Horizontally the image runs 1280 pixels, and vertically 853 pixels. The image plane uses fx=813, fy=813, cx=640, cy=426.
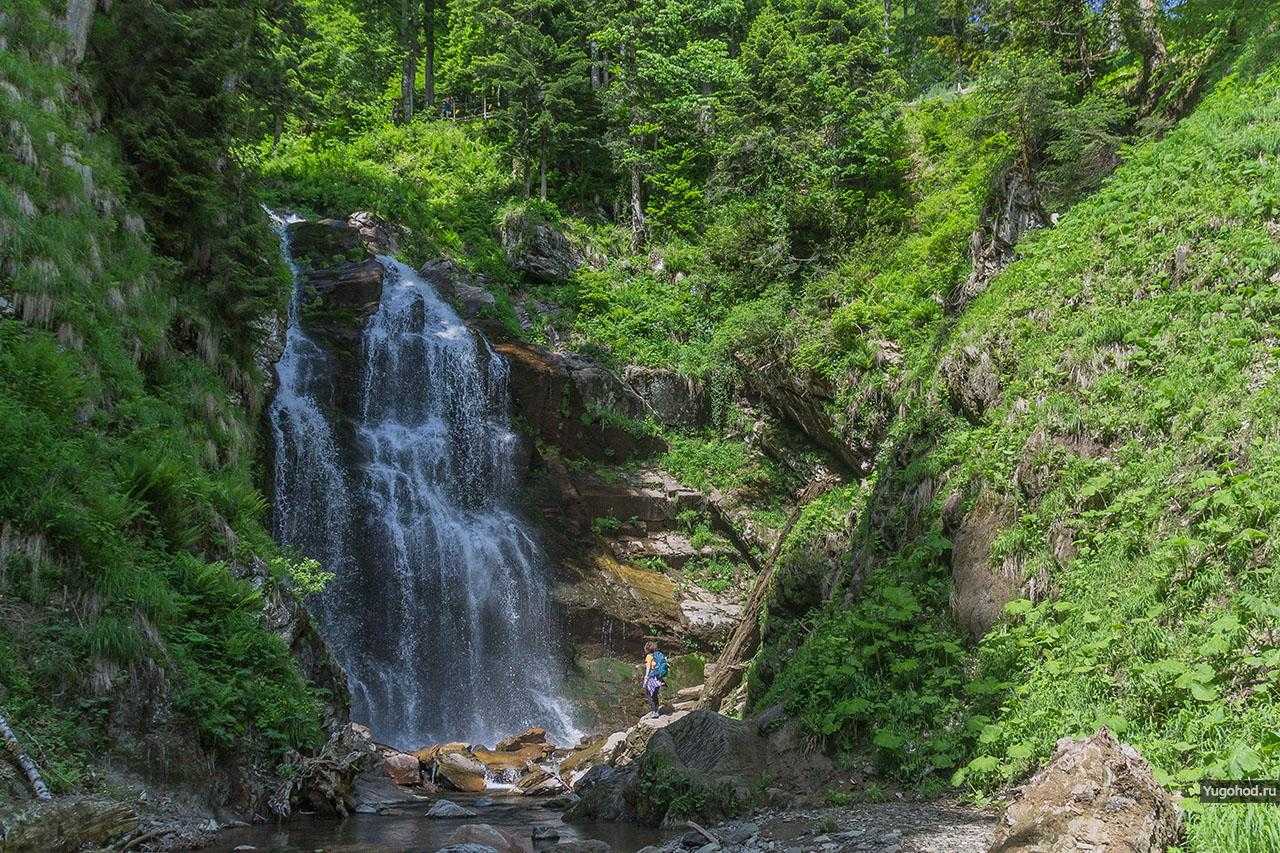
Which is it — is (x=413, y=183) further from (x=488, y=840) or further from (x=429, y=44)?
(x=488, y=840)

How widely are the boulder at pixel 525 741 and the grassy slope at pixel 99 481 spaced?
5.70 meters

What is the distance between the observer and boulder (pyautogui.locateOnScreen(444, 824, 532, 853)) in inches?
321

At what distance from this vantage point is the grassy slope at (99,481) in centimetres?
766

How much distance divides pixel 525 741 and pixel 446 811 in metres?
5.91

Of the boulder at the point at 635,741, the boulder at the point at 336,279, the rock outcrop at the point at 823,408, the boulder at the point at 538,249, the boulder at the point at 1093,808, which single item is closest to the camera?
the boulder at the point at 1093,808

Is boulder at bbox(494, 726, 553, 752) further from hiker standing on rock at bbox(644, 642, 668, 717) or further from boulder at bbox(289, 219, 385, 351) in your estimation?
boulder at bbox(289, 219, 385, 351)

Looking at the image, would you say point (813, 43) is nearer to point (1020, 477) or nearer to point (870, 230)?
point (870, 230)

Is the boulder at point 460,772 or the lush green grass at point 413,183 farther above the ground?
the lush green grass at point 413,183

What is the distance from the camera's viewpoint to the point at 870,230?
24562mm

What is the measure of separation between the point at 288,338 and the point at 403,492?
5794mm

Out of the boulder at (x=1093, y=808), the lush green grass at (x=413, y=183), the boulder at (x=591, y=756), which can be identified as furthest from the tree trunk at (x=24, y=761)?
the lush green grass at (x=413, y=183)

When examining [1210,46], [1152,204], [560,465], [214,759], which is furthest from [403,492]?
[1210,46]

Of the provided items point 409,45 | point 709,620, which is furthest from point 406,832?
point 409,45

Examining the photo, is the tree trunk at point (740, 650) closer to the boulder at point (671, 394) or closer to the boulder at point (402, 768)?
the boulder at point (402, 768)
